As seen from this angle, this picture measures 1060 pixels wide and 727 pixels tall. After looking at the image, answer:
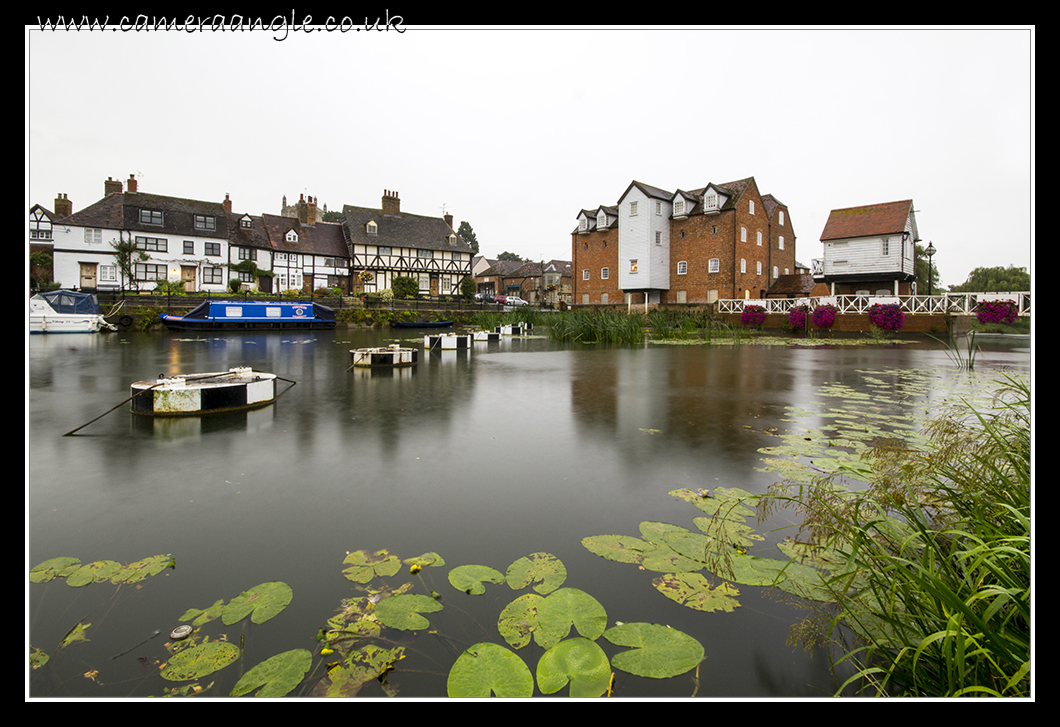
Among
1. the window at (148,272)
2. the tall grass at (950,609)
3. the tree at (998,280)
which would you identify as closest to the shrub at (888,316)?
the tree at (998,280)

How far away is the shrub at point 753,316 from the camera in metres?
31.8

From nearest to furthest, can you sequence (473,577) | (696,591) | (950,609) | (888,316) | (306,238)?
1. (950,609)
2. (696,591)
3. (473,577)
4. (888,316)
5. (306,238)

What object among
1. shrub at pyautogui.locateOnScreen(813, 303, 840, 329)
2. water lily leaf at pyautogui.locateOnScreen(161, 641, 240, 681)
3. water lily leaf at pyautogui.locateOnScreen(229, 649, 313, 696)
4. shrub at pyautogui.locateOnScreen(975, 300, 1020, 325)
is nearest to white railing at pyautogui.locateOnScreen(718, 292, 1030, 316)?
shrub at pyautogui.locateOnScreen(813, 303, 840, 329)

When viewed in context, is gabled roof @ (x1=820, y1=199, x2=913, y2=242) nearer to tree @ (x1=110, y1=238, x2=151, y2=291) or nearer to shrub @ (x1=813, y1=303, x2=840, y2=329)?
shrub @ (x1=813, y1=303, x2=840, y2=329)

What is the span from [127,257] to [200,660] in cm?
4933

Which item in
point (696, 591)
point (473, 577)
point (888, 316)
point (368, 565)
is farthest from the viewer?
point (888, 316)

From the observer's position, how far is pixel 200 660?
195 cm

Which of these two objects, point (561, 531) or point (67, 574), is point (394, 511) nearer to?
point (561, 531)

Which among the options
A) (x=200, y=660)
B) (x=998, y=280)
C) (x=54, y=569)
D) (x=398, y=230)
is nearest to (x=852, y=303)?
(x=998, y=280)

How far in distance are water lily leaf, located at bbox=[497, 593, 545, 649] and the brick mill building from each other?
37753mm

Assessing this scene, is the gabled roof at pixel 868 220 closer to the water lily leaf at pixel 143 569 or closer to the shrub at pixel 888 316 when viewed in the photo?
the shrub at pixel 888 316

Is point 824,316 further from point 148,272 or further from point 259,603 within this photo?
point 148,272
